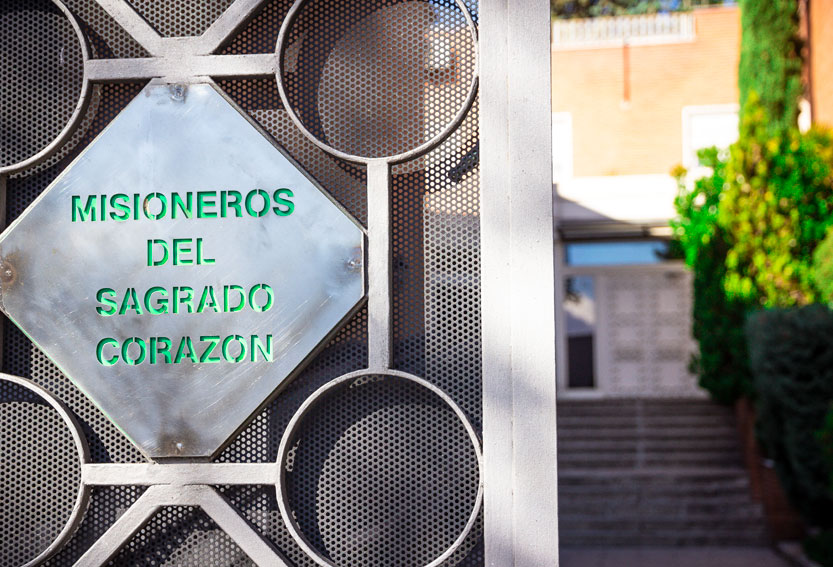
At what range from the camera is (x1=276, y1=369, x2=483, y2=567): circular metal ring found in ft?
6.11

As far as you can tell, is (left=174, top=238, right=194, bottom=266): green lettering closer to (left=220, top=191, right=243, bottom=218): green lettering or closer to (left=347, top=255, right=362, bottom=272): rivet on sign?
(left=220, top=191, right=243, bottom=218): green lettering

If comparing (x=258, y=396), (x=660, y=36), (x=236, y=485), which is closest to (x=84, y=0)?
(x=258, y=396)

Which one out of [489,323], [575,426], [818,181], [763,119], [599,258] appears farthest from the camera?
[599,258]

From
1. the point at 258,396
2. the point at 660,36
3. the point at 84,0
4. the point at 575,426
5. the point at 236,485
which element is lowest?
the point at 575,426

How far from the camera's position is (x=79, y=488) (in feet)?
6.32

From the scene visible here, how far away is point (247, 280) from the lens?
6.39 feet

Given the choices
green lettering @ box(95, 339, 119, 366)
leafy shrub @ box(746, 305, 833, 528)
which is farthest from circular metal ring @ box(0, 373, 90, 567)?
leafy shrub @ box(746, 305, 833, 528)

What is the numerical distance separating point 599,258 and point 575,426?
3.75 meters

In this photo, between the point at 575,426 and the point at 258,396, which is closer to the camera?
the point at 258,396

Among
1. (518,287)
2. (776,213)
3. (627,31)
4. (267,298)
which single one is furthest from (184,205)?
(627,31)

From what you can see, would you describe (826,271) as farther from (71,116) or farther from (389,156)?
(71,116)

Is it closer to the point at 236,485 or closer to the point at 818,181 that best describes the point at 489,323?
the point at 236,485

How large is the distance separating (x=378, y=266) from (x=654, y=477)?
35.1 feet

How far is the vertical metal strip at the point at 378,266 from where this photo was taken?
1.88 meters
